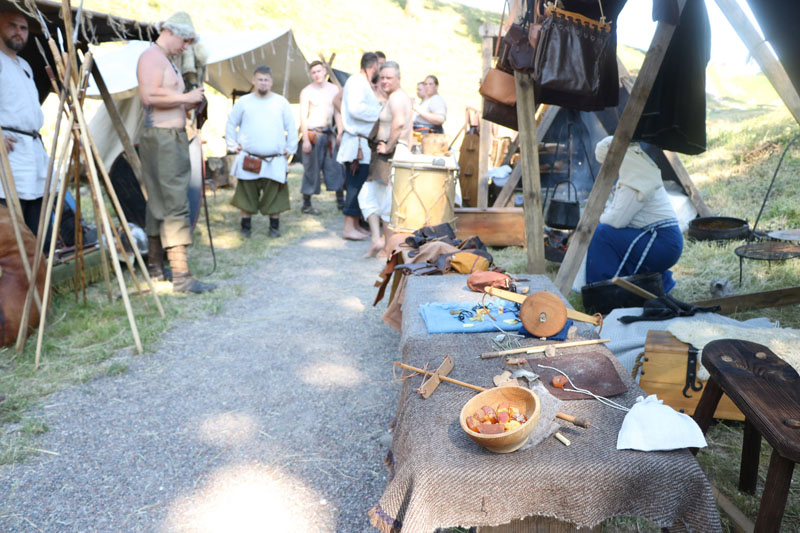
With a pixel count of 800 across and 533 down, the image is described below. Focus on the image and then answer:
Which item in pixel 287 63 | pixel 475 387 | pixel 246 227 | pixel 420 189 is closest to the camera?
pixel 475 387

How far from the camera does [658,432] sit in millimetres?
1538

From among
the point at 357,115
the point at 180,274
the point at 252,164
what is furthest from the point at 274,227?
the point at 180,274

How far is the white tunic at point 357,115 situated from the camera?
5836 mm

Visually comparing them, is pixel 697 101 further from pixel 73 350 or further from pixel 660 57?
pixel 73 350

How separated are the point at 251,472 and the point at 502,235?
4.15 meters

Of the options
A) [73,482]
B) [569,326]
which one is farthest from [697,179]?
[73,482]

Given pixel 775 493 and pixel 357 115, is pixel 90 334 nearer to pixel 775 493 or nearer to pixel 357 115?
pixel 357 115

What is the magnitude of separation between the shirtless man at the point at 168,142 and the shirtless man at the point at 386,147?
6.07 ft

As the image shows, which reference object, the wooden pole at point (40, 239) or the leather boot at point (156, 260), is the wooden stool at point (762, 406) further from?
the leather boot at point (156, 260)

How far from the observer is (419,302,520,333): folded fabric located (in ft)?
7.88

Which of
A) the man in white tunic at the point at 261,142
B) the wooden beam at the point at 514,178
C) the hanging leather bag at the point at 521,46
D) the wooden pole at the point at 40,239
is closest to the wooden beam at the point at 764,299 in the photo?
the hanging leather bag at the point at 521,46

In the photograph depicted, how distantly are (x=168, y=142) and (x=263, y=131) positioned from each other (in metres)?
2.04

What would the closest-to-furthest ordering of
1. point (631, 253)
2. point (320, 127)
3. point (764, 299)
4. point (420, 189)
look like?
point (764, 299) → point (631, 253) → point (420, 189) → point (320, 127)

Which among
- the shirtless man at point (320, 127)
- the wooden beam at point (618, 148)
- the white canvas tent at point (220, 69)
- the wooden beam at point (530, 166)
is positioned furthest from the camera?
the shirtless man at point (320, 127)
